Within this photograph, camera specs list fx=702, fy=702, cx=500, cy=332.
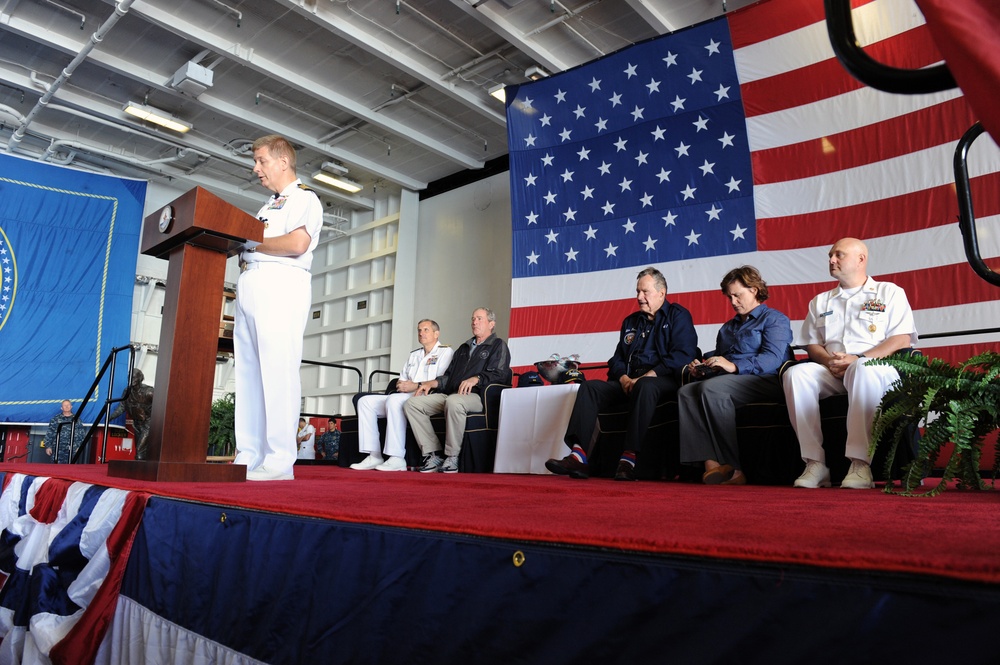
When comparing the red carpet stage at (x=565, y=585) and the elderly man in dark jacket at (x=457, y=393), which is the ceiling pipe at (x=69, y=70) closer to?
the elderly man in dark jacket at (x=457, y=393)

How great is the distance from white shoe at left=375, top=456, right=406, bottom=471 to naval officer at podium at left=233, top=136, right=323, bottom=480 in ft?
6.23

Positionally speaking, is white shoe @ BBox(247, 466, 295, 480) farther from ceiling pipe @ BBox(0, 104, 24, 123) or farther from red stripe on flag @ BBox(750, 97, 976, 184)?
ceiling pipe @ BBox(0, 104, 24, 123)

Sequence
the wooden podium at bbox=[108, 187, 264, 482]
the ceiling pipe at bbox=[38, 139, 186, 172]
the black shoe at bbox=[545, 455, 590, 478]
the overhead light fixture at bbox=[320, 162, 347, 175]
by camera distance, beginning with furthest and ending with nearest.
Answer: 1. the overhead light fixture at bbox=[320, 162, 347, 175]
2. the ceiling pipe at bbox=[38, 139, 186, 172]
3. the black shoe at bbox=[545, 455, 590, 478]
4. the wooden podium at bbox=[108, 187, 264, 482]

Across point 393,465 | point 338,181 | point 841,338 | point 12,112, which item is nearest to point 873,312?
point 841,338

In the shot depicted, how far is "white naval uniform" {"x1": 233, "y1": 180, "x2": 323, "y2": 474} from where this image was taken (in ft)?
8.13

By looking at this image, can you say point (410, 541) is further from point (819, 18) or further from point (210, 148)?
point (210, 148)

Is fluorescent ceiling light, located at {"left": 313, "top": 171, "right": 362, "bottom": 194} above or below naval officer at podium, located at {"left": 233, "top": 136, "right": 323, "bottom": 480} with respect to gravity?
above

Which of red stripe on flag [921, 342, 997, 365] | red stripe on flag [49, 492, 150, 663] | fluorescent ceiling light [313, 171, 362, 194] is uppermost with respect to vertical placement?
fluorescent ceiling light [313, 171, 362, 194]

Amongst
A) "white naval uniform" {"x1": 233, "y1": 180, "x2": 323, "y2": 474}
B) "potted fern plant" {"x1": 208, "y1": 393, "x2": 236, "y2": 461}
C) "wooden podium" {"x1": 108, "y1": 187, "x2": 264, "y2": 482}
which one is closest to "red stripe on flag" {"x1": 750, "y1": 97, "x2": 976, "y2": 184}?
"white naval uniform" {"x1": 233, "y1": 180, "x2": 323, "y2": 474}

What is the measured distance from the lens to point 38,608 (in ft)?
4.93

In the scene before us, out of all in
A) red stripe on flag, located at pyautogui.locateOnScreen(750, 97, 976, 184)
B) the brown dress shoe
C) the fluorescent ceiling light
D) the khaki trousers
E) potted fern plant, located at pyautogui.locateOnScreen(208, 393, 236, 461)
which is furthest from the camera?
the fluorescent ceiling light

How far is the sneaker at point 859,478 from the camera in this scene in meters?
2.35

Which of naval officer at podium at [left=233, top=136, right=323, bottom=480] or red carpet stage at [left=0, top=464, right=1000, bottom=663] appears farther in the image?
naval officer at podium at [left=233, top=136, right=323, bottom=480]

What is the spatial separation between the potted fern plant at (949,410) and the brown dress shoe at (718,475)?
2.89 ft
